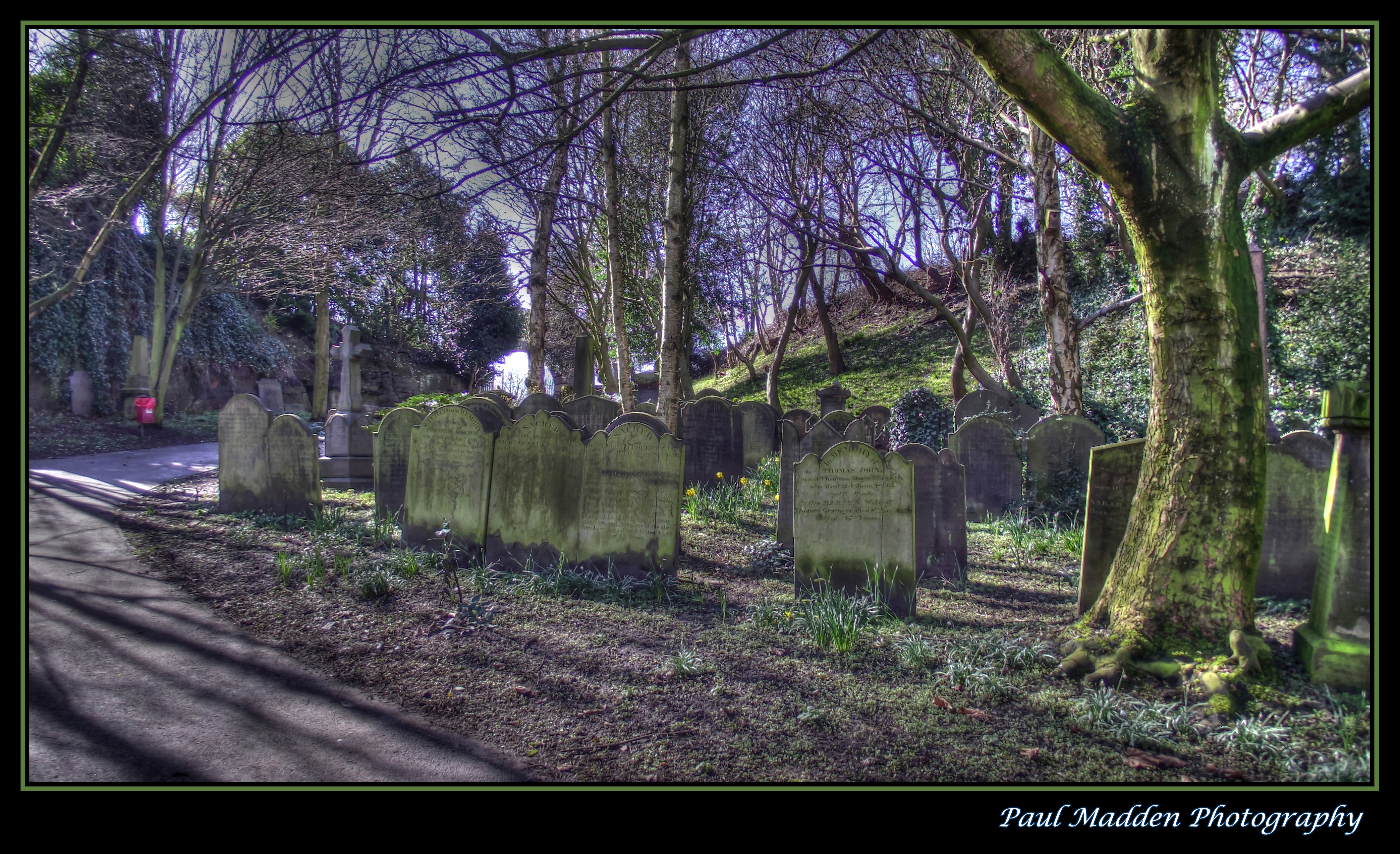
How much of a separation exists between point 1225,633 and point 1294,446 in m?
2.56

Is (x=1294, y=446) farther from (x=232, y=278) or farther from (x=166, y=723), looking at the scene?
(x=232, y=278)

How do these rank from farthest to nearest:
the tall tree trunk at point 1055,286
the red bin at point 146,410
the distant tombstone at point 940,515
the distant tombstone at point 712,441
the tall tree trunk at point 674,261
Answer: the red bin at point 146,410 → the distant tombstone at point 712,441 → the tall tree trunk at point 1055,286 → the tall tree trunk at point 674,261 → the distant tombstone at point 940,515

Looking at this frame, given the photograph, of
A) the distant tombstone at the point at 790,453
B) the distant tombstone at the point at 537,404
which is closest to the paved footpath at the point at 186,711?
the distant tombstone at the point at 790,453

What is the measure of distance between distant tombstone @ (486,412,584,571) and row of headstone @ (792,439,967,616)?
184cm

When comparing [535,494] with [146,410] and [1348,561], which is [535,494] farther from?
[146,410]

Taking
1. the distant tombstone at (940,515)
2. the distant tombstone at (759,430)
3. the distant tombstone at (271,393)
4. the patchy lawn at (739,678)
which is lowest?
the patchy lawn at (739,678)

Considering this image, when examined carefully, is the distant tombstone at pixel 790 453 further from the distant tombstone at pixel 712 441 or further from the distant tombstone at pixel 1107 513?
the distant tombstone at pixel 1107 513

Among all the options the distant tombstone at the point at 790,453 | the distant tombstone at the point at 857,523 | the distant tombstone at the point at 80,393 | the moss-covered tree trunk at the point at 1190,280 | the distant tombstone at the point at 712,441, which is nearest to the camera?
the moss-covered tree trunk at the point at 1190,280

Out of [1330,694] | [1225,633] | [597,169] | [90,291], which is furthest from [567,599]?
[90,291]

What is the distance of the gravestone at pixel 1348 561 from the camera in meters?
2.81

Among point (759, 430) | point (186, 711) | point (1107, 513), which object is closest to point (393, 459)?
point (186, 711)

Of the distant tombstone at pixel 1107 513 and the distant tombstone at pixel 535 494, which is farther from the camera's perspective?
the distant tombstone at pixel 535 494

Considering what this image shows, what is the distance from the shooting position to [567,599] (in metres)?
4.46

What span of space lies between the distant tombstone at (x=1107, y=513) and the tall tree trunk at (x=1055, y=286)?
487cm
